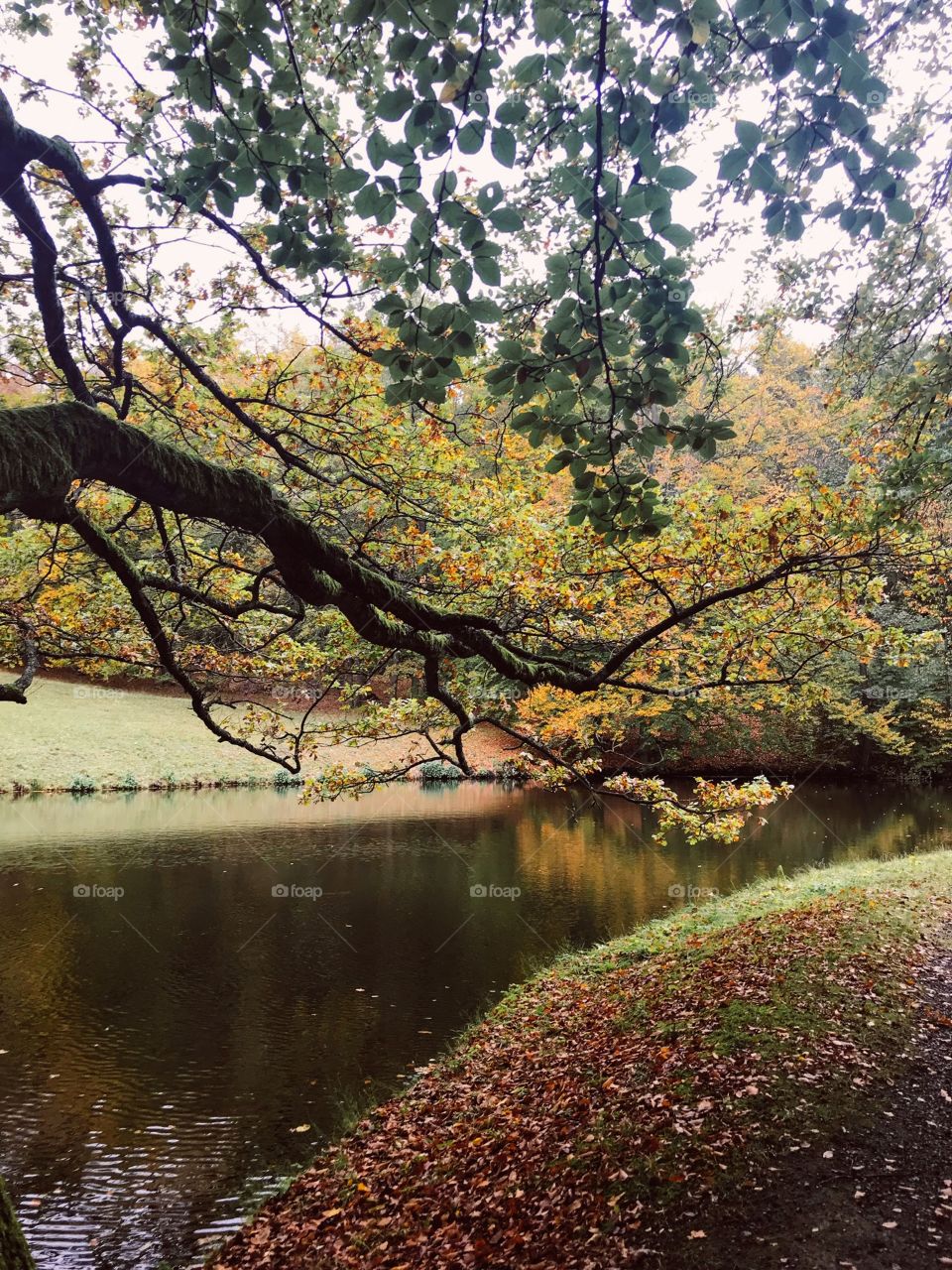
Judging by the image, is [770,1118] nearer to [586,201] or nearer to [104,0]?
[586,201]

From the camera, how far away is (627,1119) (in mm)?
4422

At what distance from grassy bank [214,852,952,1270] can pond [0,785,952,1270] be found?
0.79 meters

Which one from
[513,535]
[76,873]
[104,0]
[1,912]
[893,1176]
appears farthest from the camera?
[76,873]

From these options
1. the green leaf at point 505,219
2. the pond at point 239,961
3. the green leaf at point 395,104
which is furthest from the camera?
the pond at point 239,961

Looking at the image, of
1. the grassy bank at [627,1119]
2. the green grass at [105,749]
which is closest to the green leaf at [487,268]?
the grassy bank at [627,1119]

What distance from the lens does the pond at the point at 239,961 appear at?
5.29m

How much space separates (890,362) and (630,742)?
71.4 ft

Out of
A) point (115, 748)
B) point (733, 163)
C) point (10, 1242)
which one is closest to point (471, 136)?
point (733, 163)

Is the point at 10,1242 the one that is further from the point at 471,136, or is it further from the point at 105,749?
the point at 105,749

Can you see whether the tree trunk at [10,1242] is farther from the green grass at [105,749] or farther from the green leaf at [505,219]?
the green grass at [105,749]

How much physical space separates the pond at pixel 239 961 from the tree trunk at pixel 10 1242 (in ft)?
10.5

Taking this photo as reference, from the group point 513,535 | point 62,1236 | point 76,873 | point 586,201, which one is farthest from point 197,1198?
point 76,873

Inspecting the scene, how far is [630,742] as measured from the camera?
26.7 m

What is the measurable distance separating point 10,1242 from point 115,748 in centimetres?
2377
